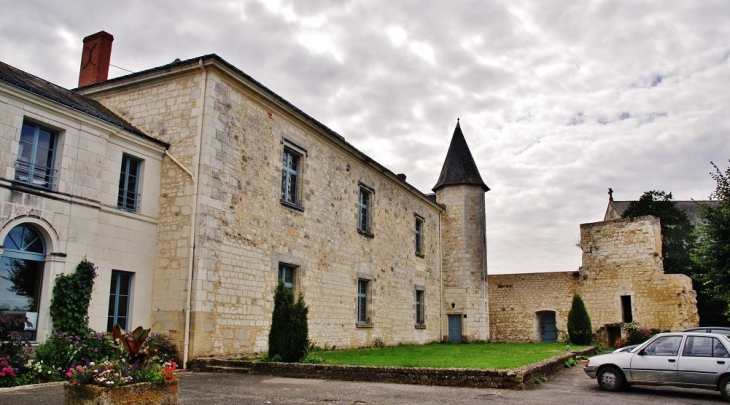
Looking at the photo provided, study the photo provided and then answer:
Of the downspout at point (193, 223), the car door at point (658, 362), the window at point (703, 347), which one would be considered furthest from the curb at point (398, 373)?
the window at point (703, 347)

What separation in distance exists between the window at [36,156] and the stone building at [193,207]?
24mm

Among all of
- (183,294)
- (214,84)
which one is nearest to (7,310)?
(183,294)

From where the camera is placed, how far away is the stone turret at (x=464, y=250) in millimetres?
24828

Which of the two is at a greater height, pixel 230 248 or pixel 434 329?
pixel 230 248

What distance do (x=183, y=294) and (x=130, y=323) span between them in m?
1.21

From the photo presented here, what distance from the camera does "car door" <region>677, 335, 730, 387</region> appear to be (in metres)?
8.77

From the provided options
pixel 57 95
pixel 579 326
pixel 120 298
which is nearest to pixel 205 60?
pixel 57 95

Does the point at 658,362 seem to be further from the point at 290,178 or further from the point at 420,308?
the point at 420,308

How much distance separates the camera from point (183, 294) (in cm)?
1151

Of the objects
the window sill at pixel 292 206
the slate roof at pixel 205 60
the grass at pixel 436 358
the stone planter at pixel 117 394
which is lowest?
the grass at pixel 436 358

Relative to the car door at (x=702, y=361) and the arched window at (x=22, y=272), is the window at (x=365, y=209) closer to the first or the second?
the arched window at (x=22, y=272)

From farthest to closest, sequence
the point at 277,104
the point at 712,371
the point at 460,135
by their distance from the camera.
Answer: the point at 460,135
the point at 277,104
the point at 712,371

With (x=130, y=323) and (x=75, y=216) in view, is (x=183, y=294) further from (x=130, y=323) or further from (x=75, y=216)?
(x=75, y=216)

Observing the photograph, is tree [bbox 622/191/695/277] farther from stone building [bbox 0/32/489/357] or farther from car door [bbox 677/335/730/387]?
car door [bbox 677/335/730/387]
